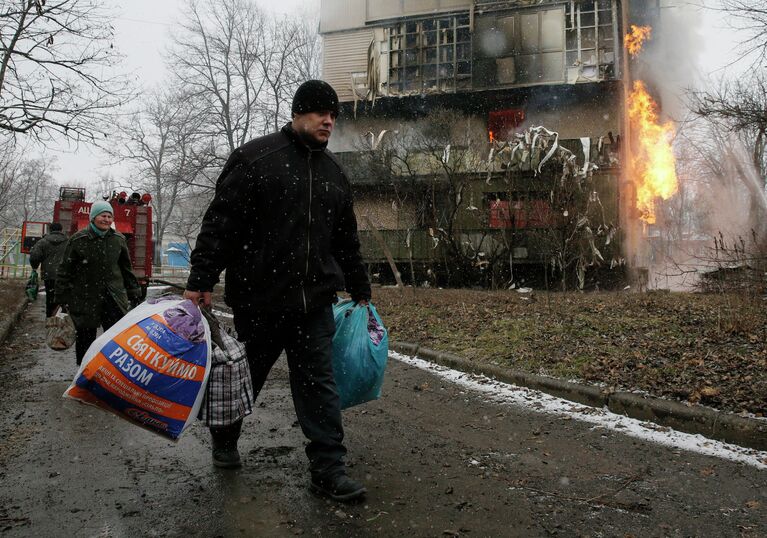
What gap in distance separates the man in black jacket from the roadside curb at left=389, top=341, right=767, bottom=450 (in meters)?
2.91

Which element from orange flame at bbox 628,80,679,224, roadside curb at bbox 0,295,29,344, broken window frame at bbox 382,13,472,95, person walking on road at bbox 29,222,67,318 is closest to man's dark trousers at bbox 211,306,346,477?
roadside curb at bbox 0,295,29,344

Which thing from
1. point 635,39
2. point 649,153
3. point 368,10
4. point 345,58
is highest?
point 368,10

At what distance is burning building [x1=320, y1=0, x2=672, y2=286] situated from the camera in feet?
51.9

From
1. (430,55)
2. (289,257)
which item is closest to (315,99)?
(289,257)

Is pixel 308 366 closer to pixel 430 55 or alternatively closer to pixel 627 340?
pixel 627 340

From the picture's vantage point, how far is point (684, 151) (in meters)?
34.3

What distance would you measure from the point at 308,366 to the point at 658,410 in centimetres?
313

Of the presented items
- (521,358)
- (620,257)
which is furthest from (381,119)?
(521,358)

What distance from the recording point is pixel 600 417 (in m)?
4.73

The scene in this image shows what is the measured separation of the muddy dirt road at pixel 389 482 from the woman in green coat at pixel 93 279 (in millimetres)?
1061

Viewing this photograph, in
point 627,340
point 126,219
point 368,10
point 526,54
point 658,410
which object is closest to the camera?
point 658,410

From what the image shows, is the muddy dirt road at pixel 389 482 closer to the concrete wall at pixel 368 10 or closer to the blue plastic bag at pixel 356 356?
the blue plastic bag at pixel 356 356

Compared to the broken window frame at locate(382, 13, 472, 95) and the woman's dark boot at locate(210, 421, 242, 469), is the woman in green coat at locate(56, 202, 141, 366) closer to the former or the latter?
the woman's dark boot at locate(210, 421, 242, 469)

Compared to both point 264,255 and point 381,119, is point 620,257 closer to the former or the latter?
point 381,119
